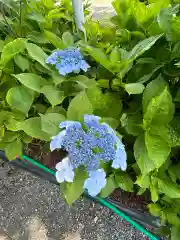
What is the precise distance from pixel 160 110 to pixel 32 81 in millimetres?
323

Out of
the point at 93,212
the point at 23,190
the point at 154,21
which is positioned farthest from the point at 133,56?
the point at 23,190

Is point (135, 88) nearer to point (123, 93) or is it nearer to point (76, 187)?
point (123, 93)

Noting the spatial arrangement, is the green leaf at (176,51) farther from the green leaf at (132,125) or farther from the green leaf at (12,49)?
the green leaf at (12,49)

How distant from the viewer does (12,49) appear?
0.97 meters

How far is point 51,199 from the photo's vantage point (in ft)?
5.60

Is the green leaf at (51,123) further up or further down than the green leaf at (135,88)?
further down

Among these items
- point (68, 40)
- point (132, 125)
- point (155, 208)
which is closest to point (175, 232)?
point (155, 208)

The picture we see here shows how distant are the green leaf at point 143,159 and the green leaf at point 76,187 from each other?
0.12m

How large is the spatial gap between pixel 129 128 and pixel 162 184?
0.15m

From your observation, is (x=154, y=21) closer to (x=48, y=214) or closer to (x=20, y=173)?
(x=48, y=214)

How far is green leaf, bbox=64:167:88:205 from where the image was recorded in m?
0.78

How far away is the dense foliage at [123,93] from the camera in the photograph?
810 millimetres

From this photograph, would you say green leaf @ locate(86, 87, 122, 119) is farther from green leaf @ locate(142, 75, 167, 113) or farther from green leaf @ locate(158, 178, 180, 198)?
green leaf @ locate(158, 178, 180, 198)

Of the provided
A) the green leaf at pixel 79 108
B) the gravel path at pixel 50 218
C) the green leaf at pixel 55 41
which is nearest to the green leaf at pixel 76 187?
the green leaf at pixel 79 108
